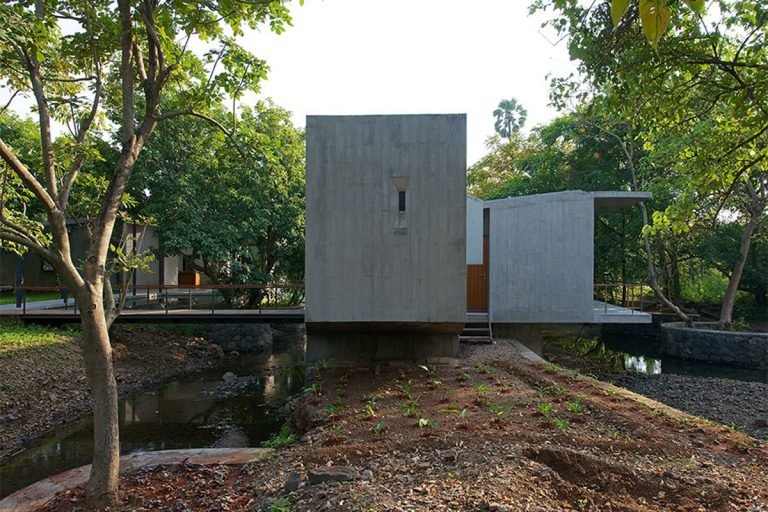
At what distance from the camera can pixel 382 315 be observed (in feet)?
27.0

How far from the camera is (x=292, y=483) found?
14.1 feet

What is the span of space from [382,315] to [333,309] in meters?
0.88

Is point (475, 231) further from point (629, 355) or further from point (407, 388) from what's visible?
point (629, 355)

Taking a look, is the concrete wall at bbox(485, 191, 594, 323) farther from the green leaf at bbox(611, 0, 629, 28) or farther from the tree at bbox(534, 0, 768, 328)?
the green leaf at bbox(611, 0, 629, 28)

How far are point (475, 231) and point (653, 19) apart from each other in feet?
36.9

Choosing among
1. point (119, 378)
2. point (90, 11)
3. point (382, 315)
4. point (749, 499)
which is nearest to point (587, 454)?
point (749, 499)

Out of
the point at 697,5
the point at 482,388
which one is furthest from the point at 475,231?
the point at 697,5

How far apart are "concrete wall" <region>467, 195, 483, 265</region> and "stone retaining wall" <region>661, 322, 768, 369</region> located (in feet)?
28.7

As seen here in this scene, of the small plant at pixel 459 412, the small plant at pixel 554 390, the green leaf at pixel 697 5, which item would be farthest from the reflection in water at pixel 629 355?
the green leaf at pixel 697 5

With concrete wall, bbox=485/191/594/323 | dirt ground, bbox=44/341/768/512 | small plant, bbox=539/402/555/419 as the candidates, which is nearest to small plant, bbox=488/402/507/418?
dirt ground, bbox=44/341/768/512

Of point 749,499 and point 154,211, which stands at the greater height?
point 154,211

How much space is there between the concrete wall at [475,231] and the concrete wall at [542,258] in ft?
0.93

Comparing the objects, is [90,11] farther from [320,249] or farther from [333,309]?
[333,309]

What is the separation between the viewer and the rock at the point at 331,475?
414 cm
